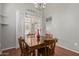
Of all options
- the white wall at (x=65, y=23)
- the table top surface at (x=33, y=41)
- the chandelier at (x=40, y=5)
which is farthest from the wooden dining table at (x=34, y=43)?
the chandelier at (x=40, y=5)

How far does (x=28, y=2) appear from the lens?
5.94 feet

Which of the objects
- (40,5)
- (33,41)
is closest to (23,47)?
(33,41)

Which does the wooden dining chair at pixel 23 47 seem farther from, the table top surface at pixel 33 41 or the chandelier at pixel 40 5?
the chandelier at pixel 40 5

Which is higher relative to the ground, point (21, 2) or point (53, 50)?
point (21, 2)

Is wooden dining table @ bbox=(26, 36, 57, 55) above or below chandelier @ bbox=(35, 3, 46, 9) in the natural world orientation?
below

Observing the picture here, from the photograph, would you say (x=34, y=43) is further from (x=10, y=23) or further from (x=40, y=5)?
(x=40, y=5)

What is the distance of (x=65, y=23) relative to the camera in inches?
70.9

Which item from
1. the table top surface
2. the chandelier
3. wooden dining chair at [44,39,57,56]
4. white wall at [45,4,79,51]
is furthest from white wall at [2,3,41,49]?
wooden dining chair at [44,39,57,56]

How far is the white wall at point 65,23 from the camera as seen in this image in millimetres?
1792

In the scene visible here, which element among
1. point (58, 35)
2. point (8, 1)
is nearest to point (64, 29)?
point (58, 35)

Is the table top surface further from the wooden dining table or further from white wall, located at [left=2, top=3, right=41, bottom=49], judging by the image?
white wall, located at [left=2, top=3, right=41, bottom=49]

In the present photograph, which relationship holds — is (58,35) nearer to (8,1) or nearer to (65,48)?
(65,48)

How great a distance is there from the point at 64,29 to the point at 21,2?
2.80 feet

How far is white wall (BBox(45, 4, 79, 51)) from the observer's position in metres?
1.79
